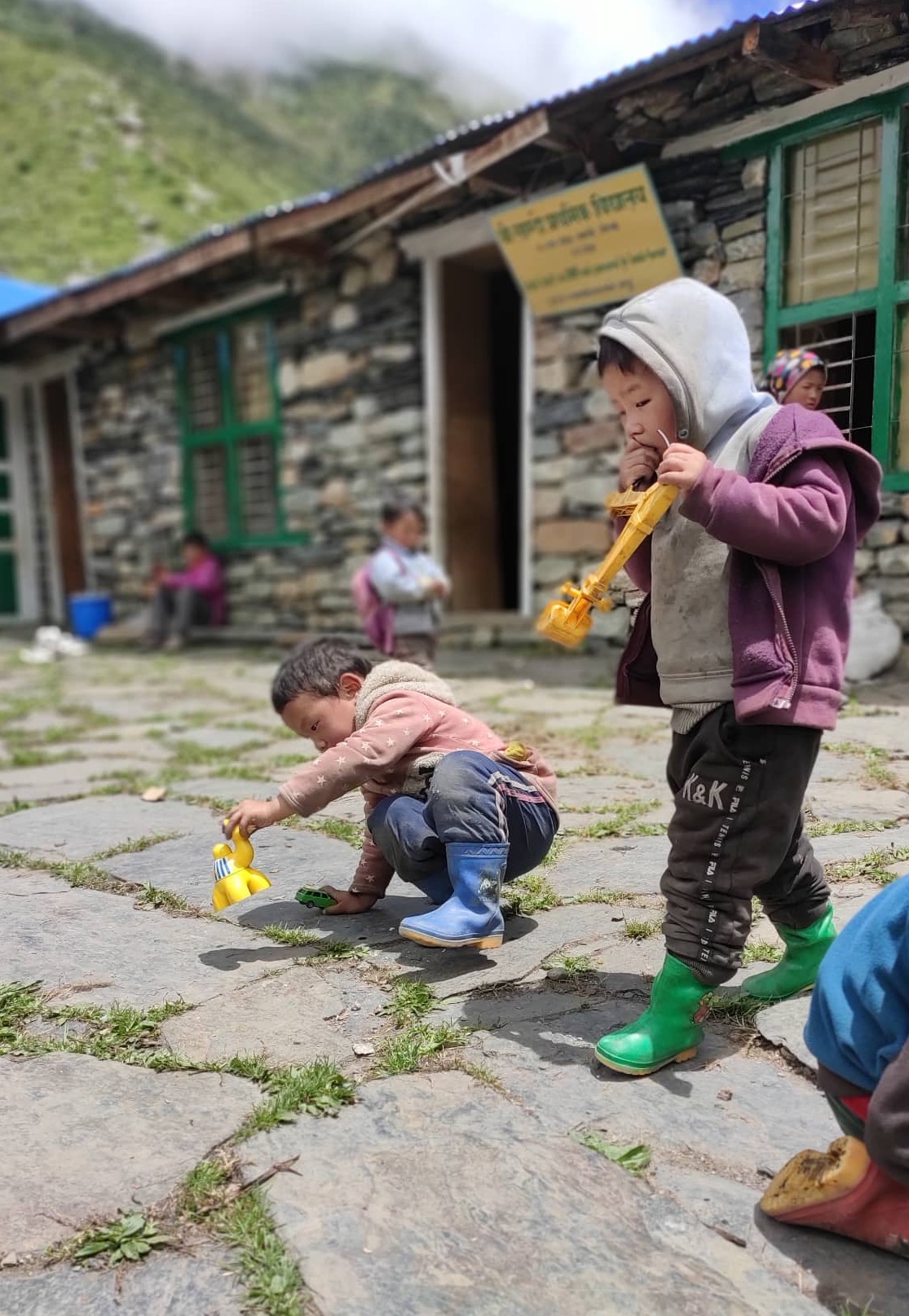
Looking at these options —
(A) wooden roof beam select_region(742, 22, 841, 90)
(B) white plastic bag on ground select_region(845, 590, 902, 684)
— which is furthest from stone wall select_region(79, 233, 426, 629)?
(B) white plastic bag on ground select_region(845, 590, 902, 684)

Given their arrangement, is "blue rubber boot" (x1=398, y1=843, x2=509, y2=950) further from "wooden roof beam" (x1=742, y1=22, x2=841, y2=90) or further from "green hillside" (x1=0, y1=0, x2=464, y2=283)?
"green hillside" (x1=0, y1=0, x2=464, y2=283)

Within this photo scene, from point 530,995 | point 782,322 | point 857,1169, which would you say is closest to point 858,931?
point 857,1169

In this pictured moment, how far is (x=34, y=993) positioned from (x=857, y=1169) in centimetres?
161

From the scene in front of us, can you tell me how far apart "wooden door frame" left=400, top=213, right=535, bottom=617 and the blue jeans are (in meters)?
4.95

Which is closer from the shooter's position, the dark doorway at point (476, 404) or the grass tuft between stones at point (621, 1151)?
the grass tuft between stones at point (621, 1151)

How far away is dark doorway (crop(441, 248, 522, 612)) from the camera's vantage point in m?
7.98

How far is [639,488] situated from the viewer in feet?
6.12

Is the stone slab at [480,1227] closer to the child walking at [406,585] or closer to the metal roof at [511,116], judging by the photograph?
the child walking at [406,585]

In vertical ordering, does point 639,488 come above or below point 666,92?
below

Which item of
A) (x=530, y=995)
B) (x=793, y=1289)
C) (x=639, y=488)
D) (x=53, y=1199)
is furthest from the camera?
(x=530, y=995)

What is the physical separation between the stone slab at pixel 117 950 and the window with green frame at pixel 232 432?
6617 mm

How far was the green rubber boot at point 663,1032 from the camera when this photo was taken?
5.62ft

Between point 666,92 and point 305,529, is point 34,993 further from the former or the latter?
point 305,529

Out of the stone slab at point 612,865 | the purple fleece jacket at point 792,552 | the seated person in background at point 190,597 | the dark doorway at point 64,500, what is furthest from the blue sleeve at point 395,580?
the dark doorway at point 64,500
